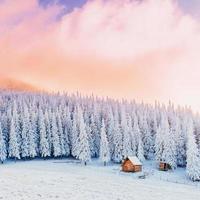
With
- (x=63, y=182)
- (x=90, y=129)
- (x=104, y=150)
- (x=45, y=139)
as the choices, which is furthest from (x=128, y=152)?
(x=63, y=182)

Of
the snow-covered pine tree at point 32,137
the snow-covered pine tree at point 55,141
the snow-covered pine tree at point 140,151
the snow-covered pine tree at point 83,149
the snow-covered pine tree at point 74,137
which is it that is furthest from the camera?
the snow-covered pine tree at point 55,141

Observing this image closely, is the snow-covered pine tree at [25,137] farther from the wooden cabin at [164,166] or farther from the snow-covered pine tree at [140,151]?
the wooden cabin at [164,166]

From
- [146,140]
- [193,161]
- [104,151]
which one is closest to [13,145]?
[104,151]

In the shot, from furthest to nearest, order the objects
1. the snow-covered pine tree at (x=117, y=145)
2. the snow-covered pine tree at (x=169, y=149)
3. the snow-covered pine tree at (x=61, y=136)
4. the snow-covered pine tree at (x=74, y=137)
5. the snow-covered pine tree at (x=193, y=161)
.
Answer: the snow-covered pine tree at (x=61, y=136), the snow-covered pine tree at (x=74, y=137), the snow-covered pine tree at (x=117, y=145), the snow-covered pine tree at (x=169, y=149), the snow-covered pine tree at (x=193, y=161)

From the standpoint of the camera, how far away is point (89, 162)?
106m

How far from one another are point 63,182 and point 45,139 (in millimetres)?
70063

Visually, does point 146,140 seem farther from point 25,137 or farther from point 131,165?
point 25,137

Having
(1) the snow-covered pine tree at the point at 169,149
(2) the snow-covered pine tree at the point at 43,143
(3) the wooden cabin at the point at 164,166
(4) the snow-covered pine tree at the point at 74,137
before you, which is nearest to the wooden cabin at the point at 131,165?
(3) the wooden cabin at the point at 164,166

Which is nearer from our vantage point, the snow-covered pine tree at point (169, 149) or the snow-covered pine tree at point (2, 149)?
the snow-covered pine tree at point (169, 149)

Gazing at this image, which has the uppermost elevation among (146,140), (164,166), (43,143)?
(146,140)

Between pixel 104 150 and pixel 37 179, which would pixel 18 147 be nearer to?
pixel 104 150

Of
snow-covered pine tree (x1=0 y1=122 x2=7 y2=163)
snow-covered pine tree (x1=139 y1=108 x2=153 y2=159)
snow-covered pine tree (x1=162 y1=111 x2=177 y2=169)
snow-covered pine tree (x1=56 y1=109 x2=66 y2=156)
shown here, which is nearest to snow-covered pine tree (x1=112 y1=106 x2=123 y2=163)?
snow-covered pine tree (x1=139 y1=108 x2=153 y2=159)

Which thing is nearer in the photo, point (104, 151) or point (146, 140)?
point (104, 151)

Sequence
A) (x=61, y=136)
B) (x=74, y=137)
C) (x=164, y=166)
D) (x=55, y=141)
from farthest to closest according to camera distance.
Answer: (x=61, y=136), (x=74, y=137), (x=55, y=141), (x=164, y=166)
